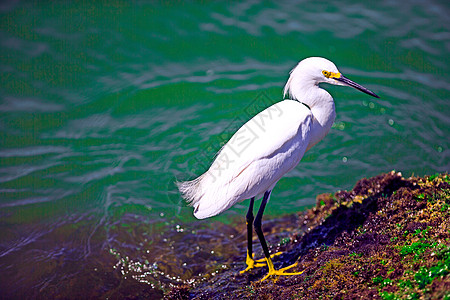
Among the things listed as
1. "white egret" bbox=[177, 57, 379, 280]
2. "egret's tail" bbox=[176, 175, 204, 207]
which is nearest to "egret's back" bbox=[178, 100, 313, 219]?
"white egret" bbox=[177, 57, 379, 280]

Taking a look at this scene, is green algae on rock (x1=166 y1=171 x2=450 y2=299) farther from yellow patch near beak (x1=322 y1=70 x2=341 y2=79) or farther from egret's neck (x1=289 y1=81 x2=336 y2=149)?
yellow patch near beak (x1=322 y1=70 x2=341 y2=79)

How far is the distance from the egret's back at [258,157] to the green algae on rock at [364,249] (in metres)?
1.02

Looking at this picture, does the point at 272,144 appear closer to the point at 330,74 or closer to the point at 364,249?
the point at 330,74

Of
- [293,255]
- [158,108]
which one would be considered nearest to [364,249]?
[293,255]

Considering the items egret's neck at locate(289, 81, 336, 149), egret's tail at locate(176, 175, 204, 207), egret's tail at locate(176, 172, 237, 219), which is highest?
egret's neck at locate(289, 81, 336, 149)

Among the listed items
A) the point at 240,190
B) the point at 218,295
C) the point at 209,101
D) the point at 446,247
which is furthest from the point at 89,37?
the point at 446,247

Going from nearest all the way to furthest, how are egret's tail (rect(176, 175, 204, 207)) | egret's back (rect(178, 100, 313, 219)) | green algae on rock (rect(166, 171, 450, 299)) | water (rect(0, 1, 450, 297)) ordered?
green algae on rock (rect(166, 171, 450, 299)) → egret's back (rect(178, 100, 313, 219)) → egret's tail (rect(176, 175, 204, 207)) → water (rect(0, 1, 450, 297))

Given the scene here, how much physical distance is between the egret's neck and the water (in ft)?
6.84

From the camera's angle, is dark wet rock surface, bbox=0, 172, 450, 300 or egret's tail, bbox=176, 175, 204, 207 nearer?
dark wet rock surface, bbox=0, 172, 450, 300

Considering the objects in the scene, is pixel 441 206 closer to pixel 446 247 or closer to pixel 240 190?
pixel 446 247

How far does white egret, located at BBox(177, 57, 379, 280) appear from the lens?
4902 millimetres

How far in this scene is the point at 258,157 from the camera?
16.0 ft

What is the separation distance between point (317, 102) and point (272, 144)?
89 cm

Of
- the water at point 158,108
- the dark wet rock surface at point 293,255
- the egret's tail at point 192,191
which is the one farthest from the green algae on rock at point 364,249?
the egret's tail at point 192,191
